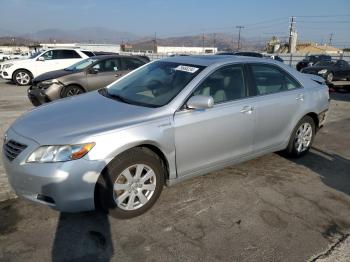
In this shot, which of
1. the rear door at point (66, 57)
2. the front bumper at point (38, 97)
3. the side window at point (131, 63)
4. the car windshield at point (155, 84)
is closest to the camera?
the car windshield at point (155, 84)

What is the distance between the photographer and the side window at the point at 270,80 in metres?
4.41

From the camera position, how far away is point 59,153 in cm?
299

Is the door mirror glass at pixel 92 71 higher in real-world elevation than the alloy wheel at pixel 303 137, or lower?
higher

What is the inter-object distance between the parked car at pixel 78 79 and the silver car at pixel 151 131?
4882 mm

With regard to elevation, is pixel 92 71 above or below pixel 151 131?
below

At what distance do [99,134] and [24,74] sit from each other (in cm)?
1316

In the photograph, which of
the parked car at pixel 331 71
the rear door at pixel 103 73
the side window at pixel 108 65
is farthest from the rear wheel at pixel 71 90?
the parked car at pixel 331 71

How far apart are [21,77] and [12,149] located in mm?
12728

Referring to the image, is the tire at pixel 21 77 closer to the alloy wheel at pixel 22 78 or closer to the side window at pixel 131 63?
the alloy wheel at pixel 22 78

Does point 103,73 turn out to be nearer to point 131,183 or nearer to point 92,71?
point 92,71

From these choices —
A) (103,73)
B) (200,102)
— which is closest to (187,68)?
(200,102)

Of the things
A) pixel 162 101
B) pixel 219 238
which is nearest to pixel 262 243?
pixel 219 238

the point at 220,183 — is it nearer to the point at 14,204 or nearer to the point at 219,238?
the point at 219,238

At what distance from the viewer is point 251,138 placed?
4281mm
